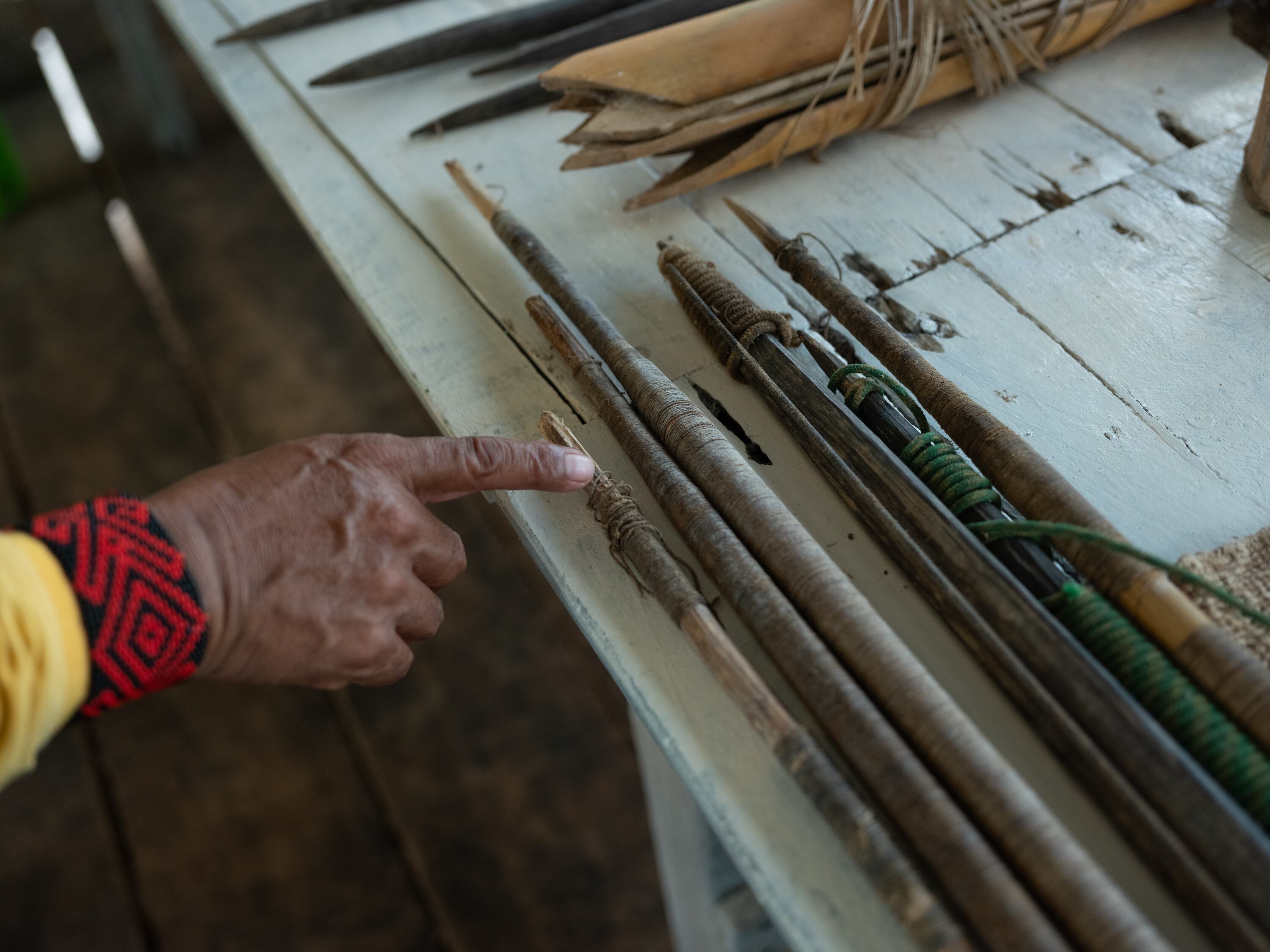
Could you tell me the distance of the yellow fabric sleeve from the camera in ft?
2.23

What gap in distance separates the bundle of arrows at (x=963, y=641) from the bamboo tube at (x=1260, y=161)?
1.67 ft

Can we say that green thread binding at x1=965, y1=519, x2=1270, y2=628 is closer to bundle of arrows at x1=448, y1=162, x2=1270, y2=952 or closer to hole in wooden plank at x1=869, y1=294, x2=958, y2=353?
bundle of arrows at x1=448, y1=162, x2=1270, y2=952

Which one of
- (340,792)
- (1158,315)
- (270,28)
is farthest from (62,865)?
(1158,315)

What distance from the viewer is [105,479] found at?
2.41 m

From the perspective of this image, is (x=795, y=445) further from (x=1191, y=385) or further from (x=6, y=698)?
(x=6, y=698)

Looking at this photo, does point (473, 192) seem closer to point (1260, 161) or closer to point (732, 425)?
point (732, 425)

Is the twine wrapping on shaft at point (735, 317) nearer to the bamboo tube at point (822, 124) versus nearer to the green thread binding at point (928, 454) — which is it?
the green thread binding at point (928, 454)

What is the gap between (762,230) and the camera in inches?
42.9

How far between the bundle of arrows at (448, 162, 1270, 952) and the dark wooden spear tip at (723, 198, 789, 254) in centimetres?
12

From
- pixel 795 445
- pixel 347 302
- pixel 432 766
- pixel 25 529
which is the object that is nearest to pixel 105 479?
pixel 347 302

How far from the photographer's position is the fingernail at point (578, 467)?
2.91ft

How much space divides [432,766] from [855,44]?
1521 millimetres

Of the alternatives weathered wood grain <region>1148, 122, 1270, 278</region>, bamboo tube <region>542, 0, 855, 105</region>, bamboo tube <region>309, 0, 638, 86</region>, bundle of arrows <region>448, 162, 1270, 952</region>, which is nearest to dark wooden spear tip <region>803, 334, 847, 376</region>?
bundle of arrows <region>448, 162, 1270, 952</region>

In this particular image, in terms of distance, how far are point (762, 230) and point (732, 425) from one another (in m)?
0.25
